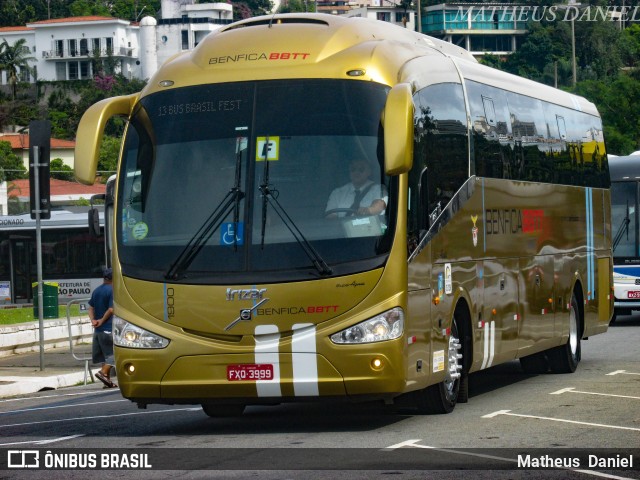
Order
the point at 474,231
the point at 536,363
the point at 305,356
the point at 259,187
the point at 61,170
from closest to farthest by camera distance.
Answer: the point at 305,356 → the point at 259,187 → the point at 474,231 → the point at 536,363 → the point at 61,170

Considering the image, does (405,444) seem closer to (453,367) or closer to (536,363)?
(453,367)

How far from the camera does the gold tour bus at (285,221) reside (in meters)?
12.0

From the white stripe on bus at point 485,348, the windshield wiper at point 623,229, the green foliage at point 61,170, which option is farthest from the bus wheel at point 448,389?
the green foliage at point 61,170

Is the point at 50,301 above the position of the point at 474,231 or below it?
below

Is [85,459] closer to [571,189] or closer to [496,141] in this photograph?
[496,141]

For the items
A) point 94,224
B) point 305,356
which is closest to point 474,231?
point 305,356

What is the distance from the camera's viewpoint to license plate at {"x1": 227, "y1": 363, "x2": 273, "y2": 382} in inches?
473

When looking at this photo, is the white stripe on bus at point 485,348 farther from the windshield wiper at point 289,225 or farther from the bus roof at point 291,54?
the windshield wiper at point 289,225

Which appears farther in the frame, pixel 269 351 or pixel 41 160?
pixel 41 160

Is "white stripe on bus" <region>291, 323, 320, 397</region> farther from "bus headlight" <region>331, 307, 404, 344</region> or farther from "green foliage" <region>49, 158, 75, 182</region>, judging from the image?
"green foliage" <region>49, 158, 75, 182</region>

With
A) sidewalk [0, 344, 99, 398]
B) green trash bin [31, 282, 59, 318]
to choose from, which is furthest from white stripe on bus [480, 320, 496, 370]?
green trash bin [31, 282, 59, 318]

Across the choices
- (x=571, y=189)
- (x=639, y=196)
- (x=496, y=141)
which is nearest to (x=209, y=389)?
(x=496, y=141)

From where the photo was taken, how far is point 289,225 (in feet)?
39.7

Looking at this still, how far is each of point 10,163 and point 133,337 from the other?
9672cm
